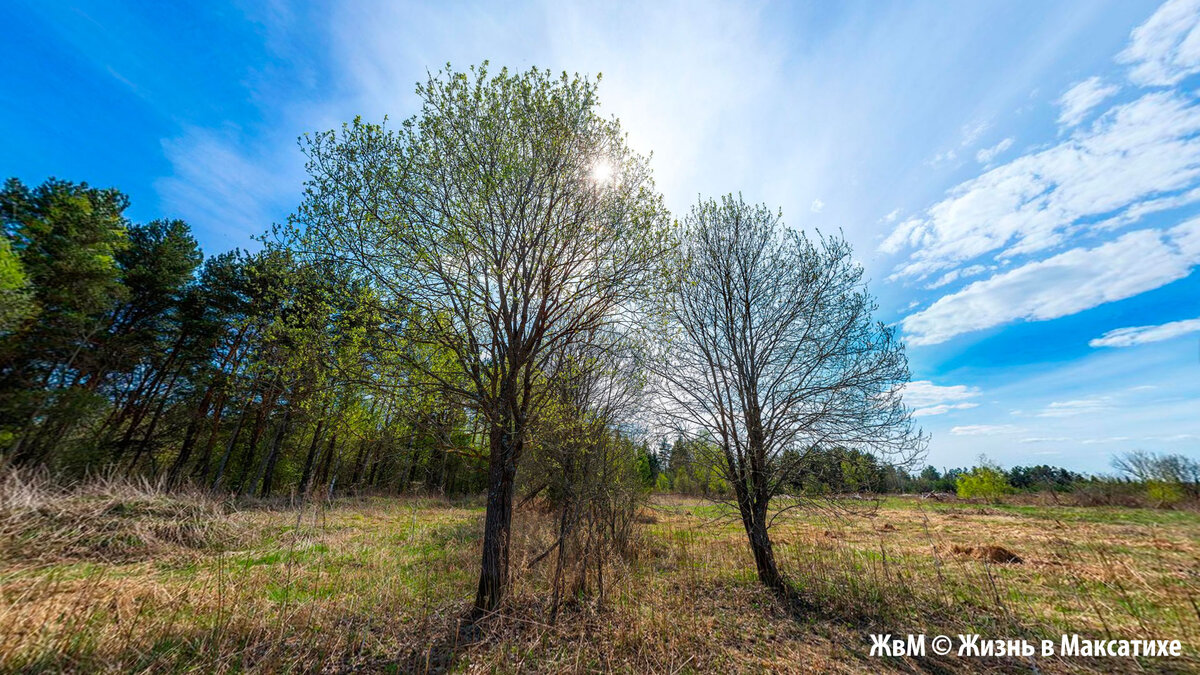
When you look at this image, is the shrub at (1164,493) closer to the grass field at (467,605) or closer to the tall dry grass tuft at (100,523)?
the grass field at (467,605)

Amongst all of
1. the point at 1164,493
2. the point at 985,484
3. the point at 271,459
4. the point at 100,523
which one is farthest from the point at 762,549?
the point at 985,484

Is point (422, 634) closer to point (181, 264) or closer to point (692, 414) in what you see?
point (692, 414)

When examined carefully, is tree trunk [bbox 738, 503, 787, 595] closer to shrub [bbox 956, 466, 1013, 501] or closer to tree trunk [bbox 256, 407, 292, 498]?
tree trunk [bbox 256, 407, 292, 498]

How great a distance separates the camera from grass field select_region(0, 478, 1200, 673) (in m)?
3.90

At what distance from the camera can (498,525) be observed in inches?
218

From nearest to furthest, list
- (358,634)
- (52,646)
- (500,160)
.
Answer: (52,646) < (358,634) < (500,160)

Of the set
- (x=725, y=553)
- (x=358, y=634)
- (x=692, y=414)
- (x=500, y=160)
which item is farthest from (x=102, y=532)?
(x=725, y=553)

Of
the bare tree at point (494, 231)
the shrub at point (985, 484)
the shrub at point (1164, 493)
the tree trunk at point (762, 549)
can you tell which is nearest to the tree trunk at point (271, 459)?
the bare tree at point (494, 231)

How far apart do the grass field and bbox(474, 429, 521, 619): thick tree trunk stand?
0.31m

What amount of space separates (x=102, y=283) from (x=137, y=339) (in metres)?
3.94

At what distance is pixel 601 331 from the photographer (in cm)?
848

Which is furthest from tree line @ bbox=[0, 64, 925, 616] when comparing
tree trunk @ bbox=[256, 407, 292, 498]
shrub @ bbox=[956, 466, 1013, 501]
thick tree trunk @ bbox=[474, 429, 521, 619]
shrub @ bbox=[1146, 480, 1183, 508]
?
shrub @ bbox=[956, 466, 1013, 501]

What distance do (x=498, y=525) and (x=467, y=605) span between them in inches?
56.6

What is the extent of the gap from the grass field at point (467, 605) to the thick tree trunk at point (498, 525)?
308 mm
